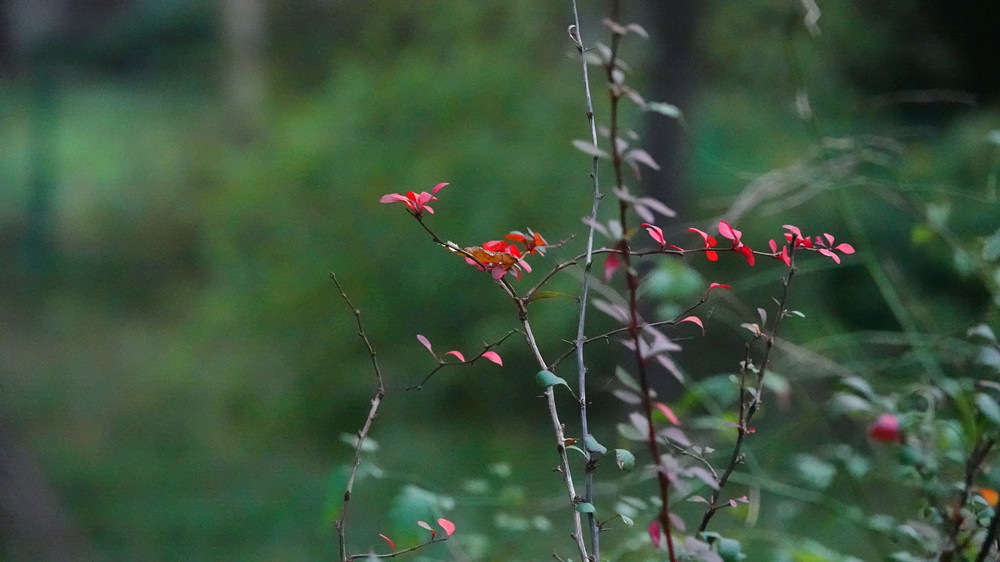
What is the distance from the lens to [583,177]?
4.14m

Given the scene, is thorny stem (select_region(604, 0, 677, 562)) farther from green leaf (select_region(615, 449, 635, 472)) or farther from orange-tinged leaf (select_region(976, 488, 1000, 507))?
orange-tinged leaf (select_region(976, 488, 1000, 507))

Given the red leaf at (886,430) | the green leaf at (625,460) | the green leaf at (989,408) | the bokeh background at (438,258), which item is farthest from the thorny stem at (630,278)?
the bokeh background at (438,258)

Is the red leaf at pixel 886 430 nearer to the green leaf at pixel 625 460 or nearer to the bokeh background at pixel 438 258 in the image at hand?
the green leaf at pixel 625 460

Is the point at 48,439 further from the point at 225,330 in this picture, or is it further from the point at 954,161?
the point at 954,161

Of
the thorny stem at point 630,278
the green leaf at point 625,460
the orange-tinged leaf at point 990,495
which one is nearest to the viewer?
the thorny stem at point 630,278

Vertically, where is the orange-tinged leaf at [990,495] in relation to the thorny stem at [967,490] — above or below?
below

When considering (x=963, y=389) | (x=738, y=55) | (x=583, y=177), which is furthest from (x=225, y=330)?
(x=963, y=389)

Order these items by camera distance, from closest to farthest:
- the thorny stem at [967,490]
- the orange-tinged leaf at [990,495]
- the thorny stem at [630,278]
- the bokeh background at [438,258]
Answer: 1. the thorny stem at [630,278]
2. the thorny stem at [967,490]
3. the orange-tinged leaf at [990,495]
4. the bokeh background at [438,258]

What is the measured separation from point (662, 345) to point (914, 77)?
3927mm

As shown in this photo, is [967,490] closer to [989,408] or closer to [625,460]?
[989,408]

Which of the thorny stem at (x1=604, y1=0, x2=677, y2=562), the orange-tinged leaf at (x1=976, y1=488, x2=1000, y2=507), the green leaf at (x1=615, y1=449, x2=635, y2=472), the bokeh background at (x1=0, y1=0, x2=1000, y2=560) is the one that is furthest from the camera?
the bokeh background at (x1=0, y1=0, x2=1000, y2=560)

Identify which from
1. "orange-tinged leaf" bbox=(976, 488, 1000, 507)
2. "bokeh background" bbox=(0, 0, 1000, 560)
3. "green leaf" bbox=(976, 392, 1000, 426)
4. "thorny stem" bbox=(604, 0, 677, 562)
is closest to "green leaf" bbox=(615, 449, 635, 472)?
"thorny stem" bbox=(604, 0, 677, 562)

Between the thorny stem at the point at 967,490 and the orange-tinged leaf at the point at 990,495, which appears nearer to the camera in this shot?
the thorny stem at the point at 967,490

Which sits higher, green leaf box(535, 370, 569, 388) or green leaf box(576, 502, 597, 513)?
green leaf box(535, 370, 569, 388)
